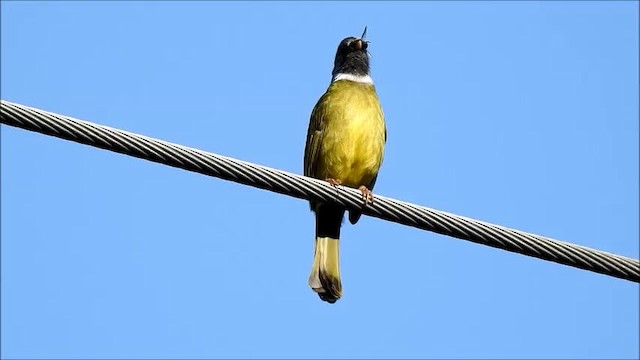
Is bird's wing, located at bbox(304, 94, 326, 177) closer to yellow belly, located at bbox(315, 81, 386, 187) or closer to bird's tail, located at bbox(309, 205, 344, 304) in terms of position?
yellow belly, located at bbox(315, 81, 386, 187)

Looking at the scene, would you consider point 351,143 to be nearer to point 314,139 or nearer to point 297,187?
point 314,139

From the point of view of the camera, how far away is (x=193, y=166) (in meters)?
4.18

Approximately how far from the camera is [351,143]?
7.12m

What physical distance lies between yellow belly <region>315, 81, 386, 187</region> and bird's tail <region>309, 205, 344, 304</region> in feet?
0.88

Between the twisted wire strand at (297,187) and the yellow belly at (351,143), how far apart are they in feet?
8.05

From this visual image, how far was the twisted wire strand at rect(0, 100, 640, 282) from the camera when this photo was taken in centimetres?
399

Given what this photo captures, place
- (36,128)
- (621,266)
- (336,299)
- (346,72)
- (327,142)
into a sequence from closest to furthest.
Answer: (36,128) < (621,266) < (336,299) < (327,142) < (346,72)

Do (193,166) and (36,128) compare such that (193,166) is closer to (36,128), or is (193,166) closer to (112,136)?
(112,136)

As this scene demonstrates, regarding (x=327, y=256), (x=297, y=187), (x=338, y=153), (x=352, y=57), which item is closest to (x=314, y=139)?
(x=338, y=153)

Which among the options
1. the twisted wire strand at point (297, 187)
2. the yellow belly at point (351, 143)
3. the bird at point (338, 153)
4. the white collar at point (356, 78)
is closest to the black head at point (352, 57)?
the white collar at point (356, 78)

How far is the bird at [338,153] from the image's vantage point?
23.1ft

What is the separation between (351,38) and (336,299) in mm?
2778

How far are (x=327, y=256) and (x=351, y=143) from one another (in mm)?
824

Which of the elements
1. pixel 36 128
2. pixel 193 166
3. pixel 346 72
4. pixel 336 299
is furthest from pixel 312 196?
pixel 346 72
